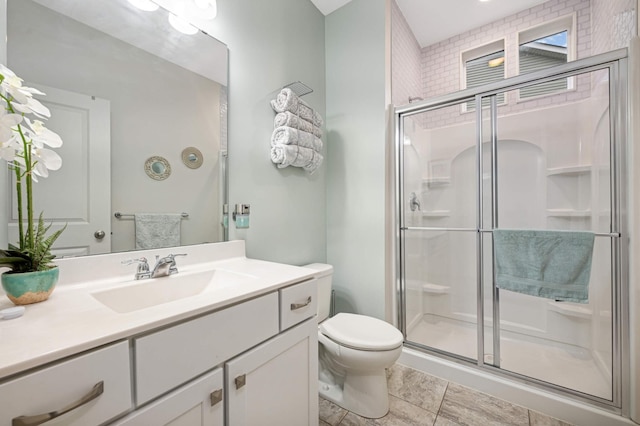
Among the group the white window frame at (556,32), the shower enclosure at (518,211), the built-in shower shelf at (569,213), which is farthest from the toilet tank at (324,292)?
the white window frame at (556,32)

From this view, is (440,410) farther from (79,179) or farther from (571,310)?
(79,179)

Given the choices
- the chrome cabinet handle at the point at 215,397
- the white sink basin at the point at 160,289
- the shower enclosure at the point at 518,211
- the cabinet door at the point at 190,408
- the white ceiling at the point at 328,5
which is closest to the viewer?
the cabinet door at the point at 190,408

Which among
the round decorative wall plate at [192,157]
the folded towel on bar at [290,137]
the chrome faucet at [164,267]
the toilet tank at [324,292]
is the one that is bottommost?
the toilet tank at [324,292]

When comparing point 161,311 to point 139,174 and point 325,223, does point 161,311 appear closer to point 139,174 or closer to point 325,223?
point 139,174

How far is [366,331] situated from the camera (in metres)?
1.51

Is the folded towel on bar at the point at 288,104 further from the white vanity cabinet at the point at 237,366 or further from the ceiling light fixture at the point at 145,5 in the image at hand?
the white vanity cabinet at the point at 237,366

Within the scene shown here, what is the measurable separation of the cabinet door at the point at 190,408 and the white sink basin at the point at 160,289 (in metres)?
0.38

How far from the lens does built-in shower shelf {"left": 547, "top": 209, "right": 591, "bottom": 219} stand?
A: 178 centimetres

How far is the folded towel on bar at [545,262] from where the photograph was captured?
4.63 feet

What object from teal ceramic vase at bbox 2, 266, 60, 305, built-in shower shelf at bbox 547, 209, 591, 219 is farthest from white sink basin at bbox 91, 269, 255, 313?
built-in shower shelf at bbox 547, 209, 591, 219

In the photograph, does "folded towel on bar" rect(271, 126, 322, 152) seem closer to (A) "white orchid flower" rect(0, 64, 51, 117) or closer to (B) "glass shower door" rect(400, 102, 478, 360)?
(B) "glass shower door" rect(400, 102, 478, 360)

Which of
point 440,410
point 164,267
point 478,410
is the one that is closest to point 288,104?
point 164,267

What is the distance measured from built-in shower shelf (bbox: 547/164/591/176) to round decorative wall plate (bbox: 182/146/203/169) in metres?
2.44

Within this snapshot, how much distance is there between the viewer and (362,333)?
58.4 inches
